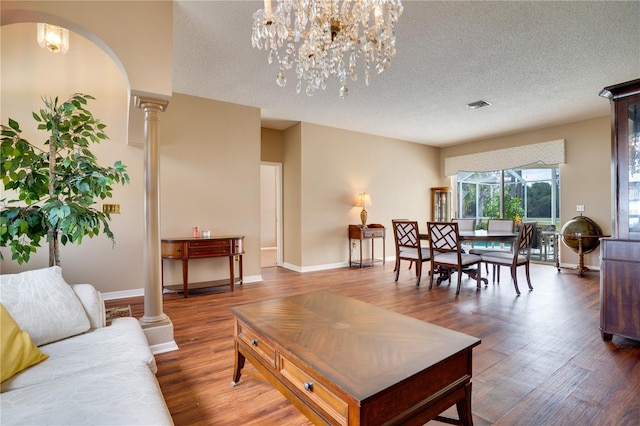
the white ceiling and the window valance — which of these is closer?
the white ceiling

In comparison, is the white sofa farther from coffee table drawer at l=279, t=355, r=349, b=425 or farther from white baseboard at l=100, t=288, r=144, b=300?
white baseboard at l=100, t=288, r=144, b=300

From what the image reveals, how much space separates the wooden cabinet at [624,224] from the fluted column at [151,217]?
3821mm

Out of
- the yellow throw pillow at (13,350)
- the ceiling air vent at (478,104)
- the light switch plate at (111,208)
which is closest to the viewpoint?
the yellow throw pillow at (13,350)

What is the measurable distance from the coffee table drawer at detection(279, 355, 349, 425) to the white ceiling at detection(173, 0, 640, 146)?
9.01 feet

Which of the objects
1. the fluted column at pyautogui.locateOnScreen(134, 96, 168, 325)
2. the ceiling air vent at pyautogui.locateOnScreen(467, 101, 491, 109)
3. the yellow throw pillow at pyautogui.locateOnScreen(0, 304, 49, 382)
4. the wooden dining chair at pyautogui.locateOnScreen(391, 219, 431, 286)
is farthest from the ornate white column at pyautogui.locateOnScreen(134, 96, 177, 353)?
the ceiling air vent at pyautogui.locateOnScreen(467, 101, 491, 109)

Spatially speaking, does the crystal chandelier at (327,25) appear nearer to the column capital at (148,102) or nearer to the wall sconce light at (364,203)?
the column capital at (148,102)

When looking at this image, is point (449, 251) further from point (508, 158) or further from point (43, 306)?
point (43, 306)

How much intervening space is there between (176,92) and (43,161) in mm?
2570

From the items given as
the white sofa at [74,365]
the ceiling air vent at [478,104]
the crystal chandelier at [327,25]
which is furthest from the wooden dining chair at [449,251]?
the white sofa at [74,365]

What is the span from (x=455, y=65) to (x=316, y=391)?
379 centimetres

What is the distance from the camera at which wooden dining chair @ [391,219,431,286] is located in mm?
4621

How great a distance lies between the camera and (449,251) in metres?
4.29

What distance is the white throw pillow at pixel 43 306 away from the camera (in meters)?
1.62

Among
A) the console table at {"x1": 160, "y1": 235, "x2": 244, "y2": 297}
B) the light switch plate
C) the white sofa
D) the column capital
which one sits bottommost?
the white sofa
